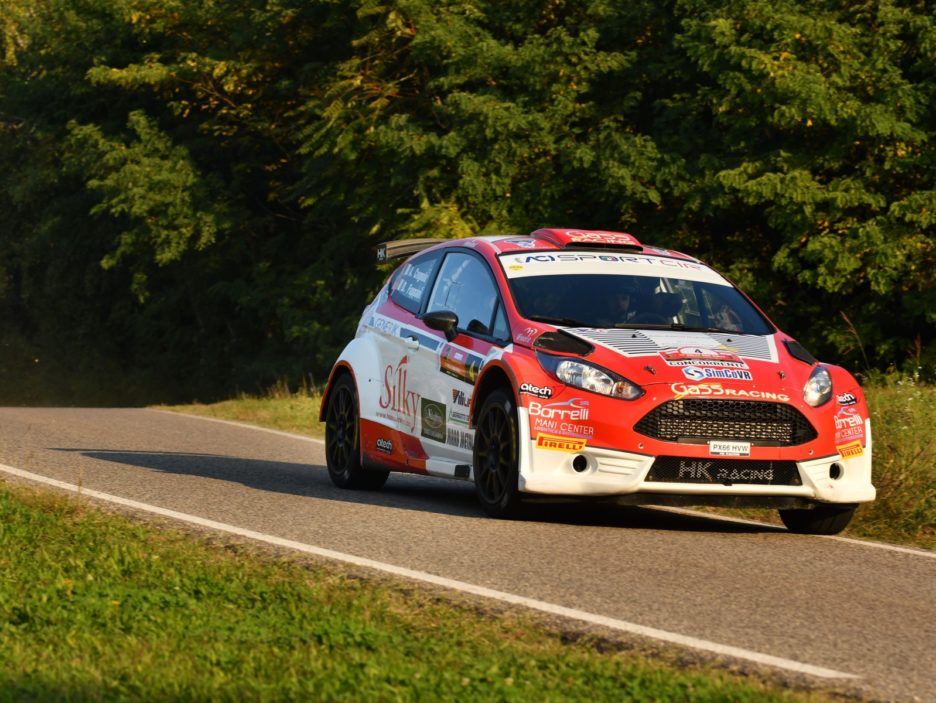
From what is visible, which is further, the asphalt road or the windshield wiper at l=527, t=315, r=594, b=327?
the windshield wiper at l=527, t=315, r=594, b=327

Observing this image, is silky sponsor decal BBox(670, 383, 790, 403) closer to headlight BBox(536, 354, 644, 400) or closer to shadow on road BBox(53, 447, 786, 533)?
headlight BBox(536, 354, 644, 400)

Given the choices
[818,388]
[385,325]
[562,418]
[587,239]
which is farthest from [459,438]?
[818,388]

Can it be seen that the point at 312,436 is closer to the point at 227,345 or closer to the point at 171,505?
the point at 171,505

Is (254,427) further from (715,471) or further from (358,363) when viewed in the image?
(715,471)

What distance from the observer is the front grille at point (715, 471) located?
31.2ft

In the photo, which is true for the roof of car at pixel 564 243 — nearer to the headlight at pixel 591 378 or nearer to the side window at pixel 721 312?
the side window at pixel 721 312

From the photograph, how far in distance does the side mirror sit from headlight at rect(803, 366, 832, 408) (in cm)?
228

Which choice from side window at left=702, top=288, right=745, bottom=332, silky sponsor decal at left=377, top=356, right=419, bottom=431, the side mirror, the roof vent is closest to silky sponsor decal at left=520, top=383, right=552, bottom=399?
the side mirror

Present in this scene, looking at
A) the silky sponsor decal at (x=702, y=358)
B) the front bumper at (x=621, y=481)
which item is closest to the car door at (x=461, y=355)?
the front bumper at (x=621, y=481)

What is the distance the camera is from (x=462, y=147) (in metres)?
31.2

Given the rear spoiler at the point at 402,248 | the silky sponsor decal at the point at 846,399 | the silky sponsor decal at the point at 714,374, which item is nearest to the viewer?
the silky sponsor decal at the point at 714,374

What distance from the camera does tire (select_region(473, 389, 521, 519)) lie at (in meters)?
9.76

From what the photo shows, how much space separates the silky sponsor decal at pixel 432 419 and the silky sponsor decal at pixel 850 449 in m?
2.51

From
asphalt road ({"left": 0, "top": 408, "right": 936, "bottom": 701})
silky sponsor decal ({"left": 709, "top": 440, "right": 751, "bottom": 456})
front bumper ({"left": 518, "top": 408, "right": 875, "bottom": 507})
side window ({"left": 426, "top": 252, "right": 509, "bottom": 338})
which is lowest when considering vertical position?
asphalt road ({"left": 0, "top": 408, "right": 936, "bottom": 701})
